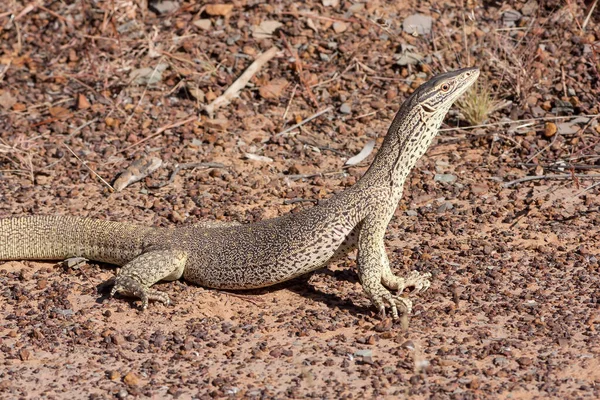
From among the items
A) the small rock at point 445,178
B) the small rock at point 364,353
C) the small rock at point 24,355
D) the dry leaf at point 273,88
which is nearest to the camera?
the small rock at point 364,353

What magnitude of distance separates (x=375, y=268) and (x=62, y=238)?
2.99m

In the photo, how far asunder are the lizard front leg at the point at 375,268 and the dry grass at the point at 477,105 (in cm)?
321

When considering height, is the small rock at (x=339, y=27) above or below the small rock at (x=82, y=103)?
above

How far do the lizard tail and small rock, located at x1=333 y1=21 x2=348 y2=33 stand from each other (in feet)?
15.1

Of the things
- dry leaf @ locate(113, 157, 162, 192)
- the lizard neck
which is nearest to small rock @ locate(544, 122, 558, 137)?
the lizard neck

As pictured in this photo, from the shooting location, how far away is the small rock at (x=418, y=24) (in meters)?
11.6

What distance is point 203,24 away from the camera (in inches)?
470

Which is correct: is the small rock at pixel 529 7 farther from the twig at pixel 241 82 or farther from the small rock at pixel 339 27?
the twig at pixel 241 82

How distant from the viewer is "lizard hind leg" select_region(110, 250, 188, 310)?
7.58m

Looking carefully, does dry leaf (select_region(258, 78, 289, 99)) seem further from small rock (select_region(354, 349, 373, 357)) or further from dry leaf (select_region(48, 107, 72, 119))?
small rock (select_region(354, 349, 373, 357))

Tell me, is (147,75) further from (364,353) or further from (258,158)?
(364,353)

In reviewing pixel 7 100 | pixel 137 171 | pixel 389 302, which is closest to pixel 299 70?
pixel 137 171

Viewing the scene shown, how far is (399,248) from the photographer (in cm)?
830

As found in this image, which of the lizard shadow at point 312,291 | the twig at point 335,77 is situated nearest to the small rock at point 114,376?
the lizard shadow at point 312,291
